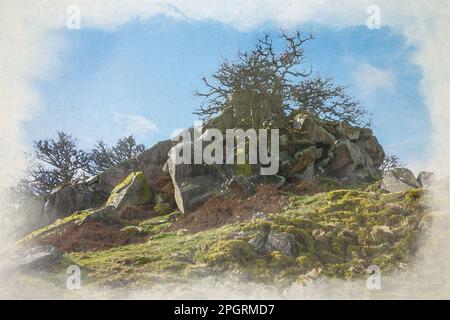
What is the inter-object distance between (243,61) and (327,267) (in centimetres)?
1474

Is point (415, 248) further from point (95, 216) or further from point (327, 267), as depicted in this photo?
point (95, 216)

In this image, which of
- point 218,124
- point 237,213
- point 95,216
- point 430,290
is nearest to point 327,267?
point 430,290

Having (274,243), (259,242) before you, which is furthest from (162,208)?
(274,243)

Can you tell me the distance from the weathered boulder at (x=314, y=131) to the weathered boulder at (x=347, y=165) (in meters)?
0.63

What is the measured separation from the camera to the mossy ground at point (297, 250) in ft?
33.0

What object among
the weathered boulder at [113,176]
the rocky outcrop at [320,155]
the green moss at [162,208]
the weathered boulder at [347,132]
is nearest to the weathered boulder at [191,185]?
the green moss at [162,208]

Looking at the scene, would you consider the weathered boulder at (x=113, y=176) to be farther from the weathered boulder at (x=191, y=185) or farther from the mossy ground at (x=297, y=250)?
the mossy ground at (x=297, y=250)

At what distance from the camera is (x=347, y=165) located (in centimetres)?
2059

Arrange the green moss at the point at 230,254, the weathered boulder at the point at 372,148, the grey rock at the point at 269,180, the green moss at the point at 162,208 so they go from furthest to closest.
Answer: the weathered boulder at the point at 372,148, the green moss at the point at 162,208, the grey rock at the point at 269,180, the green moss at the point at 230,254

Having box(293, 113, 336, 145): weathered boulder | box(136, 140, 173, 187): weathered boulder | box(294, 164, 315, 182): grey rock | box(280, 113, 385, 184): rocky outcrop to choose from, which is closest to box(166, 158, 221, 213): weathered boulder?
box(136, 140, 173, 187): weathered boulder

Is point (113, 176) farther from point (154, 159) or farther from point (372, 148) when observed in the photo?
point (372, 148)

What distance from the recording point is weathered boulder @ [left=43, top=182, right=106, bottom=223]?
20.9 metres

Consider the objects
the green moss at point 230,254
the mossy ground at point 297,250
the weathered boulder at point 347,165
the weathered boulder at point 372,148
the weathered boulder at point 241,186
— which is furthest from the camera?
the weathered boulder at point 372,148

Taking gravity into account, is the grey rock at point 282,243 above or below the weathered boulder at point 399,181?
below
